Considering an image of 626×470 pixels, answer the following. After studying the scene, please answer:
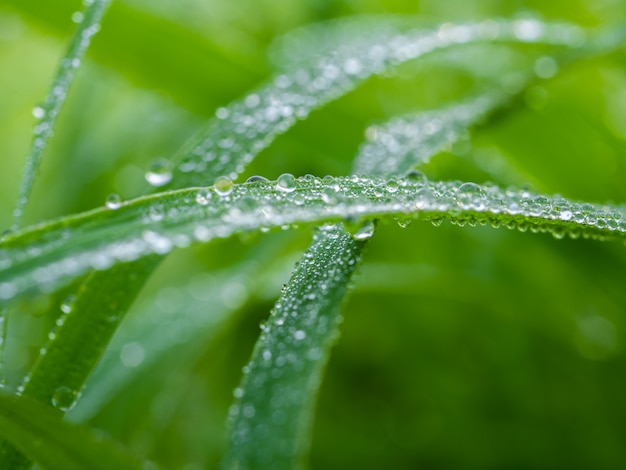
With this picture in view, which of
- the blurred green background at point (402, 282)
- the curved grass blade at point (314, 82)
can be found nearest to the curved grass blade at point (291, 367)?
the curved grass blade at point (314, 82)

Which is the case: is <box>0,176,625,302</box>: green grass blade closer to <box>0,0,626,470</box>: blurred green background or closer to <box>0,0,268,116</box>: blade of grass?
<box>0,0,626,470</box>: blurred green background

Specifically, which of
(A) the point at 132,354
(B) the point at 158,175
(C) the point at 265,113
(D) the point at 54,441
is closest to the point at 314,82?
(C) the point at 265,113

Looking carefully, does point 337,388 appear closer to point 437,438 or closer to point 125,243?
point 437,438

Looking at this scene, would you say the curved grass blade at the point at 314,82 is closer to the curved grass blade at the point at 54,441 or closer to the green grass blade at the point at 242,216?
the green grass blade at the point at 242,216

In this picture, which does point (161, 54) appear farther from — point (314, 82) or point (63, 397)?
point (63, 397)

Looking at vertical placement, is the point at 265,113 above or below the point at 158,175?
above

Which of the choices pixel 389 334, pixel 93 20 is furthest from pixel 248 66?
pixel 389 334

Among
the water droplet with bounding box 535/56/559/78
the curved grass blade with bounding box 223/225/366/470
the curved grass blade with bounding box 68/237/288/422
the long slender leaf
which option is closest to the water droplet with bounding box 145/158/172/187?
the long slender leaf
